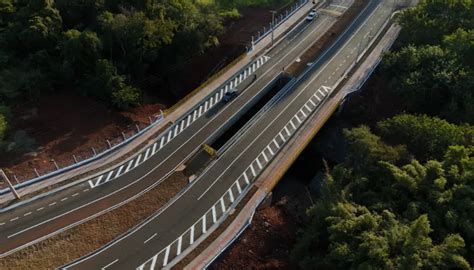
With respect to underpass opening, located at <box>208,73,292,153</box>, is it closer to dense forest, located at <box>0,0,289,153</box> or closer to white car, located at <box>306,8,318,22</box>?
dense forest, located at <box>0,0,289,153</box>

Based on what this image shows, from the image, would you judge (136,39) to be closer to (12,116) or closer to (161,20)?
(161,20)

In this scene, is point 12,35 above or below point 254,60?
above

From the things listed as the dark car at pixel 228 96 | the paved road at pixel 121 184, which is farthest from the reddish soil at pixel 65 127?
the dark car at pixel 228 96

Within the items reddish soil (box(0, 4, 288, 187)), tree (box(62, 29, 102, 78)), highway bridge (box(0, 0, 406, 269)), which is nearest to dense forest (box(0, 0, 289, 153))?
tree (box(62, 29, 102, 78))

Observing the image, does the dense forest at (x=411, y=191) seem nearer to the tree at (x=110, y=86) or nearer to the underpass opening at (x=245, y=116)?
the underpass opening at (x=245, y=116)

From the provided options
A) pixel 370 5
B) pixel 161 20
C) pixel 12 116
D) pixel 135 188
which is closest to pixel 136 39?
pixel 161 20
